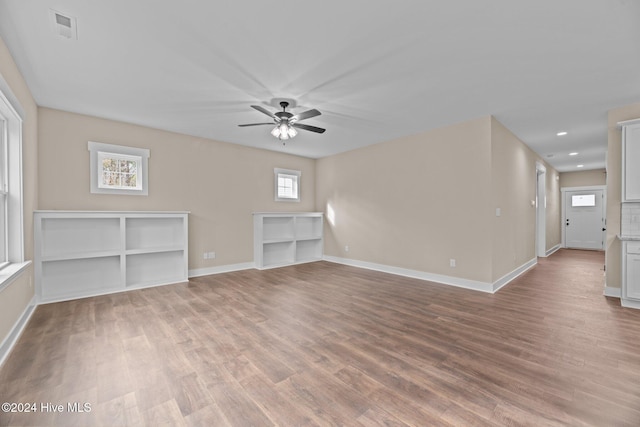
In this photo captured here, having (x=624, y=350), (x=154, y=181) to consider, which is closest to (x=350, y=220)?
(x=154, y=181)

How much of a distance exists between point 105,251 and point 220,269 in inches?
76.3

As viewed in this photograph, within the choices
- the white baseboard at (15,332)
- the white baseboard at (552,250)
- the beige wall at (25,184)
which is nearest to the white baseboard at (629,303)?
the white baseboard at (552,250)

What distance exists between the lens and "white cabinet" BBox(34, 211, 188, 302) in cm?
377

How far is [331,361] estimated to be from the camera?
2.22 m

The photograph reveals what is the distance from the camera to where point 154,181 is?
15.6ft

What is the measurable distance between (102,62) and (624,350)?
18.0 ft

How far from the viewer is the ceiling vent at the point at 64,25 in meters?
2.07

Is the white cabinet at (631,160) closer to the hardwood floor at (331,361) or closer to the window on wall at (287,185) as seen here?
the hardwood floor at (331,361)

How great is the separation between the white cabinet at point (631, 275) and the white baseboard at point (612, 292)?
1.41ft

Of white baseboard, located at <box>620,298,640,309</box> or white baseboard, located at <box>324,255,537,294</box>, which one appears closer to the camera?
white baseboard, located at <box>620,298,640,309</box>

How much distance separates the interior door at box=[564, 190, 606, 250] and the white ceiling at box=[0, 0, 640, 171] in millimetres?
6091

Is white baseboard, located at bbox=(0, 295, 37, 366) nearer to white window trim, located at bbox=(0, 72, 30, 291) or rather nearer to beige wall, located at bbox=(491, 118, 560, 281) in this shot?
white window trim, located at bbox=(0, 72, 30, 291)

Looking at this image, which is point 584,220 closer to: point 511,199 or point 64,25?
point 511,199

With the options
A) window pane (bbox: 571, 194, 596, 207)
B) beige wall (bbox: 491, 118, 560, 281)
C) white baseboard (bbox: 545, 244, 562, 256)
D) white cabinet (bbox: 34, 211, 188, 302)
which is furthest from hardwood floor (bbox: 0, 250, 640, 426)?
window pane (bbox: 571, 194, 596, 207)
